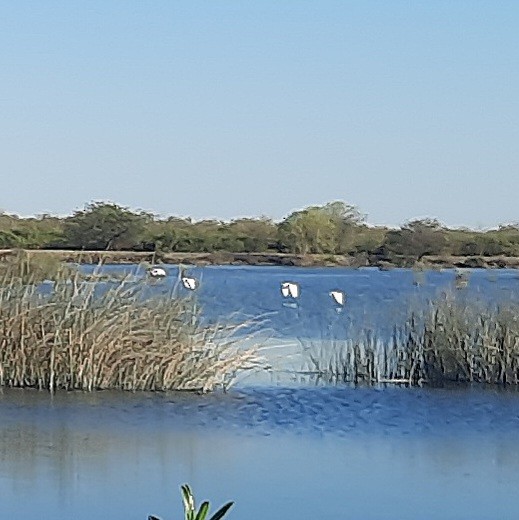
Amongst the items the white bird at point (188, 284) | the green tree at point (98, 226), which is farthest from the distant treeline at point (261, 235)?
the white bird at point (188, 284)

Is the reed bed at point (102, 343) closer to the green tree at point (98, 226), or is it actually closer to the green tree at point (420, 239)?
the green tree at point (98, 226)

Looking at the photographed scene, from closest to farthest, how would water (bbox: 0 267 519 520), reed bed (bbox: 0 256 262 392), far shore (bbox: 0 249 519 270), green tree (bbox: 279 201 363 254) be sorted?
water (bbox: 0 267 519 520), reed bed (bbox: 0 256 262 392), far shore (bbox: 0 249 519 270), green tree (bbox: 279 201 363 254)

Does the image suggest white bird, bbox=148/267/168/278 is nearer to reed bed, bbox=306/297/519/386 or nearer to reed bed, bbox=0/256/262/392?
reed bed, bbox=0/256/262/392

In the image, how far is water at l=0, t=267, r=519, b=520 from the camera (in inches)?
311

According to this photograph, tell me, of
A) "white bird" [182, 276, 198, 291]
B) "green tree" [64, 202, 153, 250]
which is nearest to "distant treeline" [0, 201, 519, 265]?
"green tree" [64, 202, 153, 250]

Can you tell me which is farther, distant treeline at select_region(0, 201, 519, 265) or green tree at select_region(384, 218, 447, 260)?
green tree at select_region(384, 218, 447, 260)

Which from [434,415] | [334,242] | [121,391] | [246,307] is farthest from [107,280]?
[334,242]

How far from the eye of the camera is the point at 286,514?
7574 mm

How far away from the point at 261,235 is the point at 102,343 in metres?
31.0

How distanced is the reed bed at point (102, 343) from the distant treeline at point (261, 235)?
32.6ft

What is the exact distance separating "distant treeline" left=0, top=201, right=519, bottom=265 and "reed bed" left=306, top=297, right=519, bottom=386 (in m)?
9.55

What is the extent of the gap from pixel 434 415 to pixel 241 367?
221cm

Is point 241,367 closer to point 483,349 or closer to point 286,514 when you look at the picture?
point 483,349

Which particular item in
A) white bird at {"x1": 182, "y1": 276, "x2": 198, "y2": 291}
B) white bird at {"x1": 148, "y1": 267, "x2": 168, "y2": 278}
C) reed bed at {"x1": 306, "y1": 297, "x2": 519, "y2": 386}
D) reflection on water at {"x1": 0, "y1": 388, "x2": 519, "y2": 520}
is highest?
white bird at {"x1": 148, "y1": 267, "x2": 168, "y2": 278}
